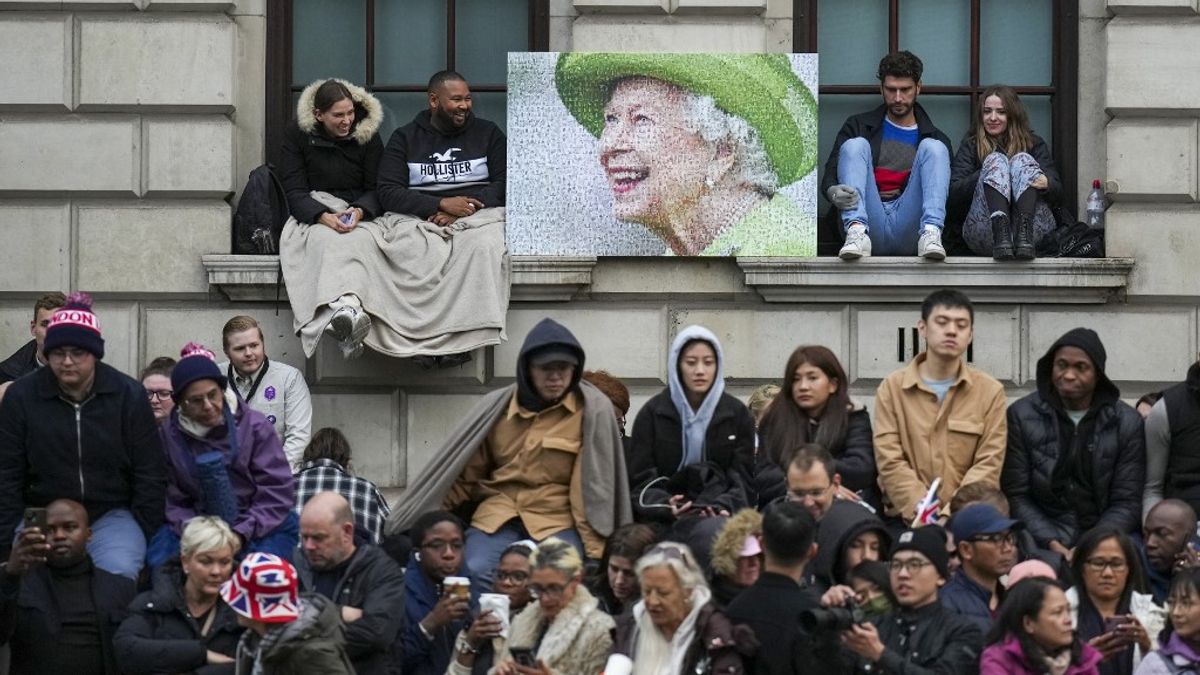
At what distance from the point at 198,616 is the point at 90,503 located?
3.81 feet

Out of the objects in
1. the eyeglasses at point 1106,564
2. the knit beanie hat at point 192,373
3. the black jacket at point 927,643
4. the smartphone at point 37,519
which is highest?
the knit beanie hat at point 192,373

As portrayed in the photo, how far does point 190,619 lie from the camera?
1358cm

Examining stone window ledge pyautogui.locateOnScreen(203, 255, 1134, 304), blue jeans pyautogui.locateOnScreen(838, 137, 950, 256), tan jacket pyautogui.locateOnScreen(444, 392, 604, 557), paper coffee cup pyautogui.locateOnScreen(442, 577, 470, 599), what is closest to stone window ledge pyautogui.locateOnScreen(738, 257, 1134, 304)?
stone window ledge pyautogui.locateOnScreen(203, 255, 1134, 304)

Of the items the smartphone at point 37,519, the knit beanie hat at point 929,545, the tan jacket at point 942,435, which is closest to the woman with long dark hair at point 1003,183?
the tan jacket at point 942,435

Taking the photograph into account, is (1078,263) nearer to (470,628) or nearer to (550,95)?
(550,95)

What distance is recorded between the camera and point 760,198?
1786 centimetres

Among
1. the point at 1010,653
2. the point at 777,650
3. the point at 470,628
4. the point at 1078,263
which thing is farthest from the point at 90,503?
the point at 1078,263

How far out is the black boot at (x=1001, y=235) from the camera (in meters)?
17.5

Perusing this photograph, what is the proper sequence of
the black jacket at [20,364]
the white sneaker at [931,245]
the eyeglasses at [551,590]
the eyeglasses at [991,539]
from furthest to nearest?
the white sneaker at [931,245] → the black jacket at [20,364] → the eyeglasses at [991,539] → the eyeglasses at [551,590]

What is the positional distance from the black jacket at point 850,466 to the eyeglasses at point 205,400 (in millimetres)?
2906

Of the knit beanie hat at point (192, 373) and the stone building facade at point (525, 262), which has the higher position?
the stone building facade at point (525, 262)

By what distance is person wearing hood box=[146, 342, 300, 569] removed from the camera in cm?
1434

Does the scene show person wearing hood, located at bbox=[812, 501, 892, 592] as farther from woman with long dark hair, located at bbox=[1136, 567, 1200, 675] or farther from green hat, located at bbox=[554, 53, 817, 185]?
green hat, located at bbox=[554, 53, 817, 185]

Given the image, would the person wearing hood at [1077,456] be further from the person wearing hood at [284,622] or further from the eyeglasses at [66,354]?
the eyeglasses at [66,354]
